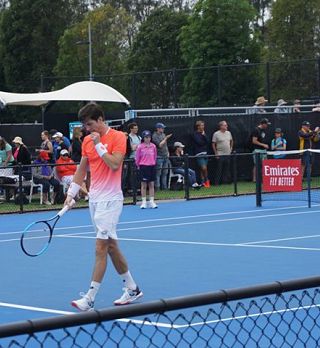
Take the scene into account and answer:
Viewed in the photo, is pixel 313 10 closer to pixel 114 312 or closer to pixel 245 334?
pixel 245 334

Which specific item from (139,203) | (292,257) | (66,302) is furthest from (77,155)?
(66,302)

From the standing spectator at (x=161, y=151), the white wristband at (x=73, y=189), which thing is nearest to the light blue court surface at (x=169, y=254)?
the white wristband at (x=73, y=189)

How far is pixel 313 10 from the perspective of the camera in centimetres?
5438

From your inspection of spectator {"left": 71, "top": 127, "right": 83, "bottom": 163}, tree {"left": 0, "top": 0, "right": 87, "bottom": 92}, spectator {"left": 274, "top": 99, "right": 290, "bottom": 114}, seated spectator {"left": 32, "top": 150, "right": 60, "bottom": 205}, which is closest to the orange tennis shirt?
seated spectator {"left": 32, "top": 150, "right": 60, "bottom": 205}

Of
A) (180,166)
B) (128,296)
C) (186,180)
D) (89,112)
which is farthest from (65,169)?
(89,112)

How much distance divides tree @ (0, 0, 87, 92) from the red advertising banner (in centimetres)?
5361

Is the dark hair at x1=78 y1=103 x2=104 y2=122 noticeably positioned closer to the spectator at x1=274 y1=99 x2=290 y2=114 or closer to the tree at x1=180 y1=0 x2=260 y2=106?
the spectator at x1=274 y1=99 x2=290 y2=114

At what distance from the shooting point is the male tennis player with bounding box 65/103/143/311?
9000 millimetres

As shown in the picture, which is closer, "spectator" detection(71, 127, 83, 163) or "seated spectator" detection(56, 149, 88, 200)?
"seated spectator" detection(56, 149, 88, 200)

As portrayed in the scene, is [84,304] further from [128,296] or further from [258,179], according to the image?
[258,179]

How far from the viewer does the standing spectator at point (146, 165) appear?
2103cm

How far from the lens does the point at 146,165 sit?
2119cm

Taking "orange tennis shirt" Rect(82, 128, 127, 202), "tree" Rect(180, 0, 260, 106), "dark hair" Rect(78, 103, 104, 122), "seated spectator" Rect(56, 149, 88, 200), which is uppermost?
"tree" Rect(180, 0, 260, 106)

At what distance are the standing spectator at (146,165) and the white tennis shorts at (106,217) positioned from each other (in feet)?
39.0
